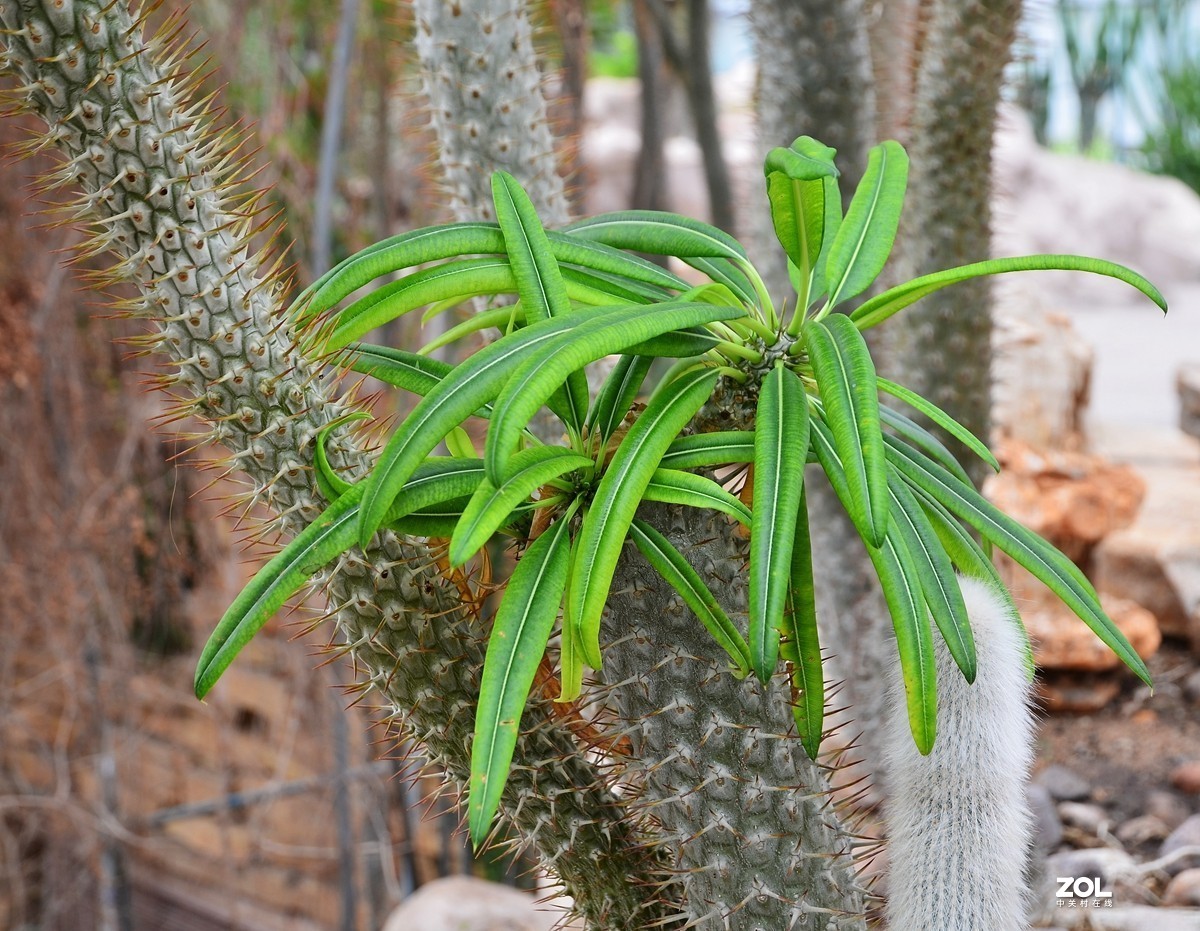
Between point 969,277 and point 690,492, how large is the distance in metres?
0.30

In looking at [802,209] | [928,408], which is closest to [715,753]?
[928,408]

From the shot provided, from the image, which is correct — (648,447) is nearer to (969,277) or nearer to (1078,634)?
(969,277)

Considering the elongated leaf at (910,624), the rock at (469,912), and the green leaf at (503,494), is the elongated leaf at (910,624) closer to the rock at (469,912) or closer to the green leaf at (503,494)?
the green leaf at (503,494)

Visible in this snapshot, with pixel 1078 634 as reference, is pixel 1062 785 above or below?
below

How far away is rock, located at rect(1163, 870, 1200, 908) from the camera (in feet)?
5.71

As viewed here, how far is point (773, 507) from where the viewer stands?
0.74m

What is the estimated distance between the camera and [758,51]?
6.87 ft

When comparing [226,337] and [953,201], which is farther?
[953,201]

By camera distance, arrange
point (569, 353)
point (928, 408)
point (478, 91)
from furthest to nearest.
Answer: point (478, 91), point (928, 408), point (569, 353)

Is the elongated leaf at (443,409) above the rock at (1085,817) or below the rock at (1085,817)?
above

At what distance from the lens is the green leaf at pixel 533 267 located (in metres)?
0.83

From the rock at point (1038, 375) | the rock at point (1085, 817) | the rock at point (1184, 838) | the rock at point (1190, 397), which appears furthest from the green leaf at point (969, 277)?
the rock at point (1190, 397)

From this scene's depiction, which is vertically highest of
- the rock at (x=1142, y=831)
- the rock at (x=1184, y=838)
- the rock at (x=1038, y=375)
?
the rock at (x=1038, y=375)

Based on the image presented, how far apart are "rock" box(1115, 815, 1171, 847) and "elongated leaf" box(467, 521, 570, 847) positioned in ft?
5.91
